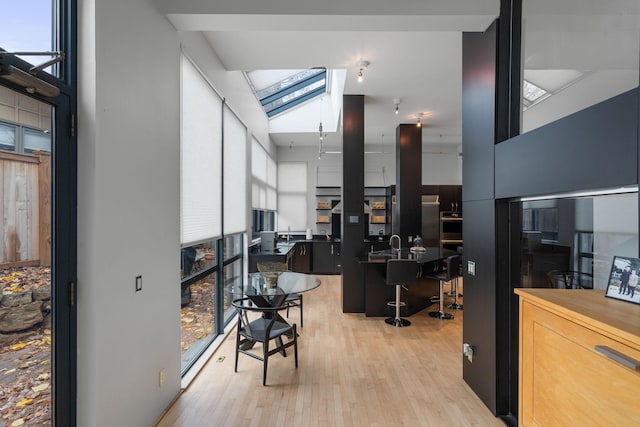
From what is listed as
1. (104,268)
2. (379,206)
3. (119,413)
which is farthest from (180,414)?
(379,206)

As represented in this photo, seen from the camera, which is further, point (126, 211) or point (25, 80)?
point (126, 211)

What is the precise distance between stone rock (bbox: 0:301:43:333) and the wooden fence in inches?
7.7

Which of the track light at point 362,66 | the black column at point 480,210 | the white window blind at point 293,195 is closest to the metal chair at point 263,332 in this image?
the black column at point 480,210

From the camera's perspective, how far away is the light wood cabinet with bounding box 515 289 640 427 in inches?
45.1

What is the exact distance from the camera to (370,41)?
3.44 m

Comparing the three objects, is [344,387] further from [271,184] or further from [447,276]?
[271,184]

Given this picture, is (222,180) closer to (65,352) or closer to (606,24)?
(65,352)

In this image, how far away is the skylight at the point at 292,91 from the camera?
6.48 m

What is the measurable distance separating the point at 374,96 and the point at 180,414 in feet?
15.7

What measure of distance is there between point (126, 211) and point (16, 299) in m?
0.70

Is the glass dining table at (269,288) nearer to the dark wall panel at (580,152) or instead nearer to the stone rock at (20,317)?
the stone rock at (20,317)

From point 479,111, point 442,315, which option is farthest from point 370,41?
point 442,315

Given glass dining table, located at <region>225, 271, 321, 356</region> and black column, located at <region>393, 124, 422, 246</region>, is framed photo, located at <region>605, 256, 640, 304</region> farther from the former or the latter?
black column, located at <region>393, 124, 422, 246</region>

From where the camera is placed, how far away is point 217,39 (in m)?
3.48
